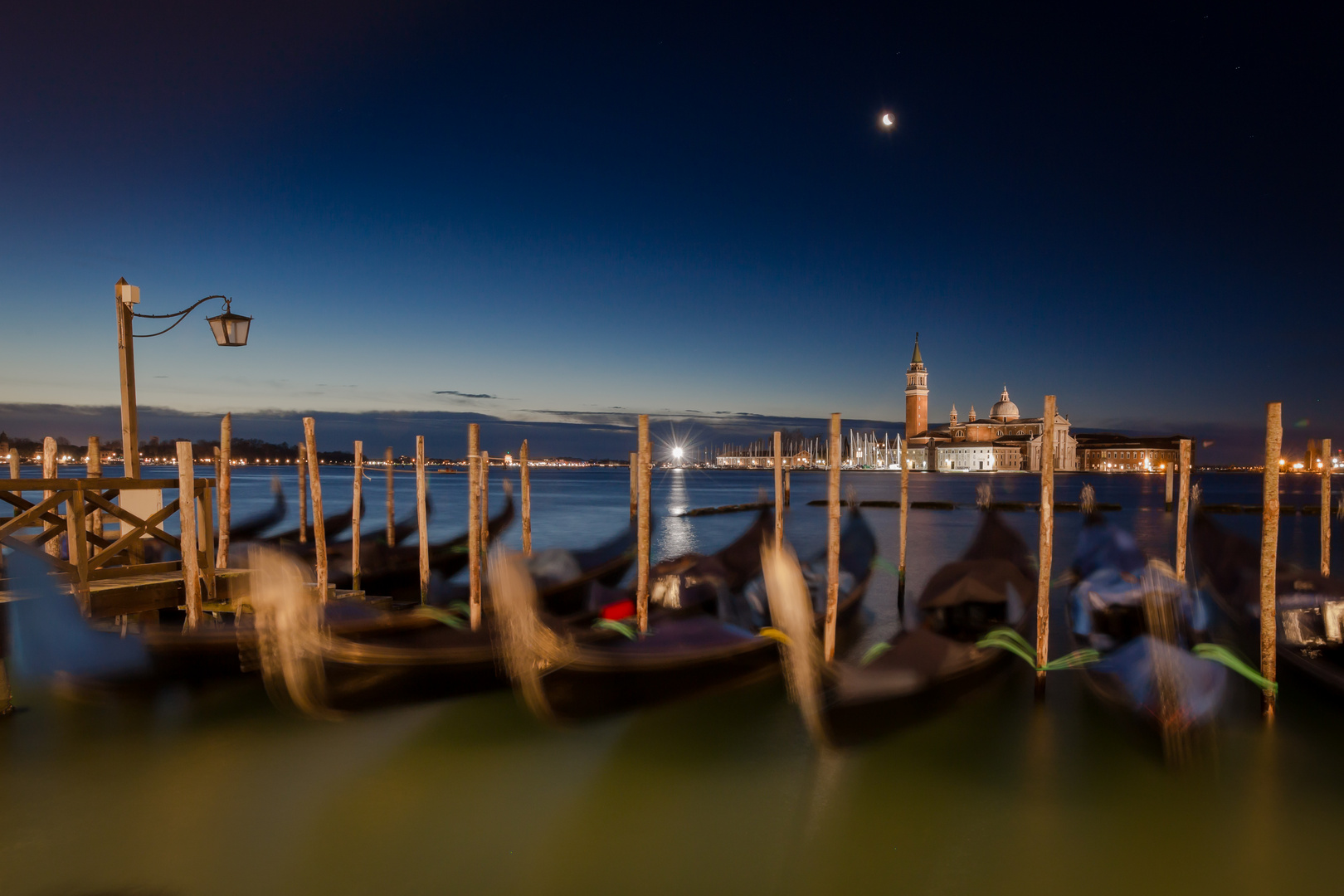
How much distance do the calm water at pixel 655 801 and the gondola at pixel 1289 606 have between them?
251 millimetres

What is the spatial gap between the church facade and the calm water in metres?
54.9

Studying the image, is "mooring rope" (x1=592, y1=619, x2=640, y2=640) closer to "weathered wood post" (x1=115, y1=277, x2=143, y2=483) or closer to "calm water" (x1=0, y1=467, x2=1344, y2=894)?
"calm water" (x1=0, y1=467, x2=1344, y2=894)

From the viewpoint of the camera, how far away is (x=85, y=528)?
4582 mm

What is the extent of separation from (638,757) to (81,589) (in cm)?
338

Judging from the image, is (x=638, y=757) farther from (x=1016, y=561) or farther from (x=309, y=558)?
(x=309, y=558)

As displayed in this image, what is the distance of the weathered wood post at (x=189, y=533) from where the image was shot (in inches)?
174

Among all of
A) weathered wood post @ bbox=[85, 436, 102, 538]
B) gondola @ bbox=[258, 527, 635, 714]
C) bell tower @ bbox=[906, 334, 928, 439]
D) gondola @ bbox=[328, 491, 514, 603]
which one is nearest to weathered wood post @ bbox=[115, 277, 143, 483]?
gondola @ bbox=[258, 527, 635, 714]

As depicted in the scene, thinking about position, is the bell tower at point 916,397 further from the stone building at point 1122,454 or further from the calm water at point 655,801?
the calm water at point 655,801

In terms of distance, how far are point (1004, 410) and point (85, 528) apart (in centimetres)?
6869

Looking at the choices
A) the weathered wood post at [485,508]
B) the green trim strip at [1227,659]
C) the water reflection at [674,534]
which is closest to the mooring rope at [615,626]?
the weathered wood post at [485,508]

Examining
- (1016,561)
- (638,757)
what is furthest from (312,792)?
(1016,561)

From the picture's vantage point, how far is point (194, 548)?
14.7 feet

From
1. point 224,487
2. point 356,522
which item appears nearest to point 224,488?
point 224,487

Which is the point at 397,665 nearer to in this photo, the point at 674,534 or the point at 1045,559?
the point at 1045,559
